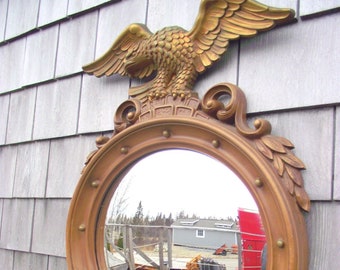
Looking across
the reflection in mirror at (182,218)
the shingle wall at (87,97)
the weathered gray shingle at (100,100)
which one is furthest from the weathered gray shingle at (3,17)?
the reflection in mirror at (182,218)

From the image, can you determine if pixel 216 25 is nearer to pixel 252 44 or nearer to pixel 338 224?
pixel 252 44

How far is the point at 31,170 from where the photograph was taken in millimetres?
1280

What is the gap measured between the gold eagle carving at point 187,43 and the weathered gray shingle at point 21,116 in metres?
0.43

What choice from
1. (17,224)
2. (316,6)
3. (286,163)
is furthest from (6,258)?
(316,6)

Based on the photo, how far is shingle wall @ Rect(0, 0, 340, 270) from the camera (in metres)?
0.74

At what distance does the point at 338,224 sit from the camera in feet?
2.31

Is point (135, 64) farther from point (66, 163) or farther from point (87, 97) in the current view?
point (66, 163)

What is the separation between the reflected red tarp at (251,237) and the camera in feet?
2.51

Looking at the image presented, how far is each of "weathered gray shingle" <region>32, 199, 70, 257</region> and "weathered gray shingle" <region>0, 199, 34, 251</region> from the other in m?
0.03

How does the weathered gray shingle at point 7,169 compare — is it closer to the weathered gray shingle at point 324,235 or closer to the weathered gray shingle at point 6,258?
the weathered gray shingle at point 6,258

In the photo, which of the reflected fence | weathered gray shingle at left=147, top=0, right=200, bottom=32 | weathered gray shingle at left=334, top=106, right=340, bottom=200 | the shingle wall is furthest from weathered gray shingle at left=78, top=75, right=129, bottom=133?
weathered gray shingle at left=334, top=106, right=340, bottom=200

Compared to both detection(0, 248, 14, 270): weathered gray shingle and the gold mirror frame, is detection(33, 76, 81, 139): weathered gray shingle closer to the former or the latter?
the gold mirror frame

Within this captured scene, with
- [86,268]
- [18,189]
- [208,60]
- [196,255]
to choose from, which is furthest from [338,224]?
[18,189]

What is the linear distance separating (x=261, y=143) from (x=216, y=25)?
0.25 m
